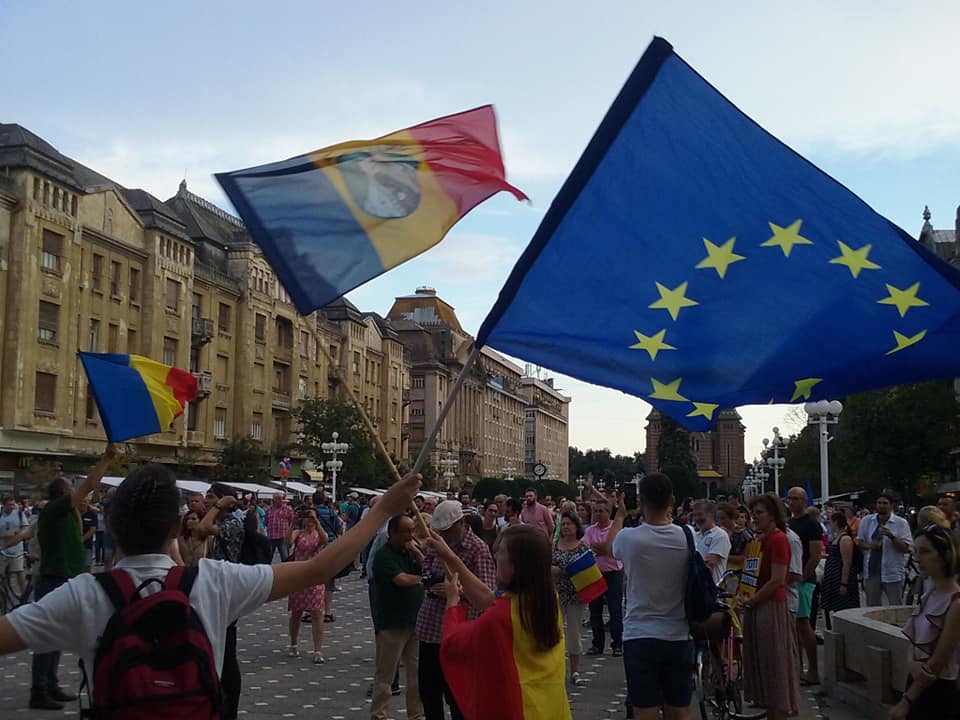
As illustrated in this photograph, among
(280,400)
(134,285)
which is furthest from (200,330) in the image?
(280,400)

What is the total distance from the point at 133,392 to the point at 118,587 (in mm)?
7905

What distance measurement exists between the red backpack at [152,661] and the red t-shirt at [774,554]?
5597mm

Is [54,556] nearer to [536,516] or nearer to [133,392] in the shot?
[133,392]

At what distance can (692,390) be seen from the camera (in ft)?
18.9

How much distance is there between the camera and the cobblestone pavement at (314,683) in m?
9.60

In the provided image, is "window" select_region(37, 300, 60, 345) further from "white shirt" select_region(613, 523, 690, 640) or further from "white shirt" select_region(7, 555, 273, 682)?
"white shirt" select_region(7, 555, 273, 682)

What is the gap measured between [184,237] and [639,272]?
45664 millimetres

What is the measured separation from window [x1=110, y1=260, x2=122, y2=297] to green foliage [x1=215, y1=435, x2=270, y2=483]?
33.7 feet

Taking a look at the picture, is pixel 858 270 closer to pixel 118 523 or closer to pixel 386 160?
pixel 386 160

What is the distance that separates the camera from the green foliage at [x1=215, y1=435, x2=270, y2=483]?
1957 inches

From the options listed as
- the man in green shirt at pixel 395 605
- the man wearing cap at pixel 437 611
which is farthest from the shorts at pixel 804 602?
the man wearing cap at pixel 437 611

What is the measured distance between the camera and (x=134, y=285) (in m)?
45.5

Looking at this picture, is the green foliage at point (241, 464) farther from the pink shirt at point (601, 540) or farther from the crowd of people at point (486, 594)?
the crowd of people at point (486, 594)

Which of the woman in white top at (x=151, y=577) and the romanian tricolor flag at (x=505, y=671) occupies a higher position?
the woman in white top at (x=151, y=577)
